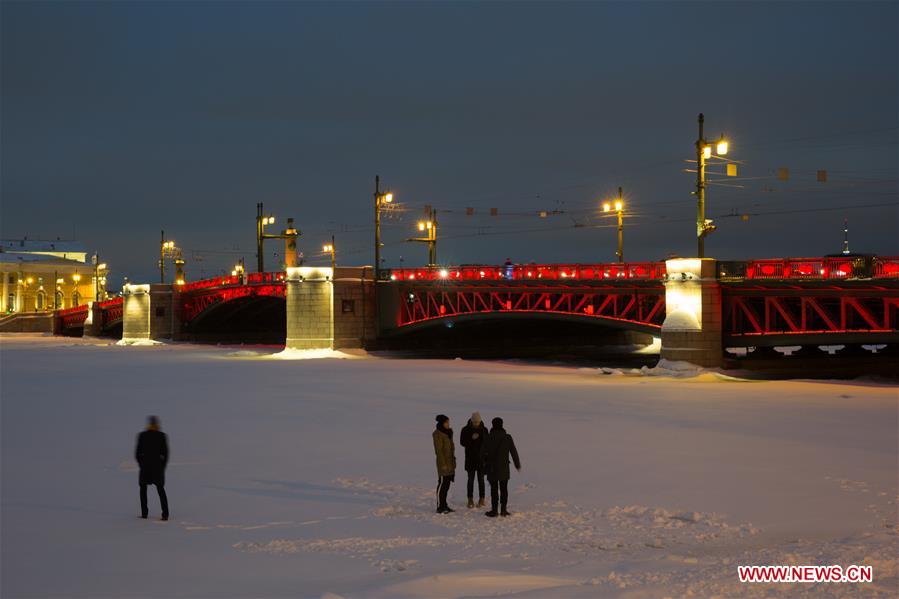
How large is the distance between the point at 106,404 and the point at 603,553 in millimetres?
20139

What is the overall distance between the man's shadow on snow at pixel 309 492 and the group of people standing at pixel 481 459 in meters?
1.37

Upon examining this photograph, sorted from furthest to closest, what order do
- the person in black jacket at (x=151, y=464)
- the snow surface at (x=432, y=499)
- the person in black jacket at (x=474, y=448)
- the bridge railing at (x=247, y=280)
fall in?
the bridge railing at (x=247, y=280) → the person in black jacket at (x=474, y=448) → the person in black jacket at (x=151, y=464) → the snow surface at (x=432, y=499)

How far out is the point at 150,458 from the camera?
1220cm

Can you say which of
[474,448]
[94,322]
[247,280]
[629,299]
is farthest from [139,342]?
[474,448]

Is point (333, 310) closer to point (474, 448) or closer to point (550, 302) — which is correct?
point (550, 302)

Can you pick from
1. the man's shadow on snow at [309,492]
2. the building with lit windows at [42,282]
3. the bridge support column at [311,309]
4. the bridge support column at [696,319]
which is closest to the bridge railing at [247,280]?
the bridge support column at [311,309]

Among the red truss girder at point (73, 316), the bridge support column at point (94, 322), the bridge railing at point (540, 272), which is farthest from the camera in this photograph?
the red truss girder at point (73, 316)

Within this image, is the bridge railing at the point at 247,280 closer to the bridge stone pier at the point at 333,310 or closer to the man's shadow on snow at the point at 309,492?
the bridge stone pier at the point at 333,310

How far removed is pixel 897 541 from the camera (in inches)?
409

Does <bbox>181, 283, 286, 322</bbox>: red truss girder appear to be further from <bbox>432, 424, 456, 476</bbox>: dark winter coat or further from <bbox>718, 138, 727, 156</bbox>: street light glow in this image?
<bbox>432, 424, 456, 476</bbox>: dark winter coat

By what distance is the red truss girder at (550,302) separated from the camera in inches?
1625

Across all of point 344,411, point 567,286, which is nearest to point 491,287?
point 567,286

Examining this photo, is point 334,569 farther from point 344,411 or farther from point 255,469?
point 344,411

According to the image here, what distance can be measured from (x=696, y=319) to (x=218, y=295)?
1834 inches
